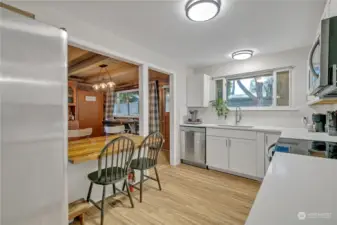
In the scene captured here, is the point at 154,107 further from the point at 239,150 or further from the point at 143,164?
the point at 143,164

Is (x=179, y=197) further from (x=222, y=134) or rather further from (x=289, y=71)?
(x=289, y=71)

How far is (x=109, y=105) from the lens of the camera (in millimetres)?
6762

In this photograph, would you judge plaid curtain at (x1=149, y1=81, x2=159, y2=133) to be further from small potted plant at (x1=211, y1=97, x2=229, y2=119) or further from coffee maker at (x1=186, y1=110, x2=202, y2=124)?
small potted plant at (x1=211, y1=97, x2=229, y2=119)

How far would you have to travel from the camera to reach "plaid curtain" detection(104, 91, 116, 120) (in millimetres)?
6719

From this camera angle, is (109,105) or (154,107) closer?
(154,107)

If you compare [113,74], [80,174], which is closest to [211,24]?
[80,174]

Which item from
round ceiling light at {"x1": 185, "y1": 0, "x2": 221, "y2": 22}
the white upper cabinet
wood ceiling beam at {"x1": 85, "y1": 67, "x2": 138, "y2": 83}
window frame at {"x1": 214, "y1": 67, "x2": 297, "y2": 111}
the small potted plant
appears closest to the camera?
round ceiling light at {"x1": 185, "y1": 0, "x2": 221, "y2": 22}

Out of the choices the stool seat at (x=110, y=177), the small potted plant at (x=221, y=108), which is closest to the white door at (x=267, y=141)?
the small potted plant at (x=221, y=108)

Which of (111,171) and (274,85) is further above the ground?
(274,85)

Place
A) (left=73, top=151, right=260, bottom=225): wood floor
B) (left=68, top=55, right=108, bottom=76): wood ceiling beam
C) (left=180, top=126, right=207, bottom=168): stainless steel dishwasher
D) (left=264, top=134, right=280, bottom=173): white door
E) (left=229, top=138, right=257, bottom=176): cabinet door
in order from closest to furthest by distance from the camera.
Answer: (left=73, top=151, right=260, bottom=225): wood floor < (left=264, top=134, right=280, bottom=173): white door < (left=229, top=138, right=257, bottom=176): cabinet door < (left=68, top=55, right=108, bottom=76): wood ceiling beam < (left=180, top=126, right=207, bottom=168): stainless steel dishwasher

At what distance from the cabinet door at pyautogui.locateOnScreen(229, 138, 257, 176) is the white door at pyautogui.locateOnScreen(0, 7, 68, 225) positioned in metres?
2.83

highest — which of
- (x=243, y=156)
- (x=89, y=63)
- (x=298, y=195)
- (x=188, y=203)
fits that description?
(x=89, y=63)

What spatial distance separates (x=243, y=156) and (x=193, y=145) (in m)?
1.04

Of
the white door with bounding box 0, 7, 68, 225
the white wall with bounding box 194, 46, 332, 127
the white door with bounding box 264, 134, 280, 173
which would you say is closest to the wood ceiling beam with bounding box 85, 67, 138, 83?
the white wall with bounding box 194, 46, 332, 127
